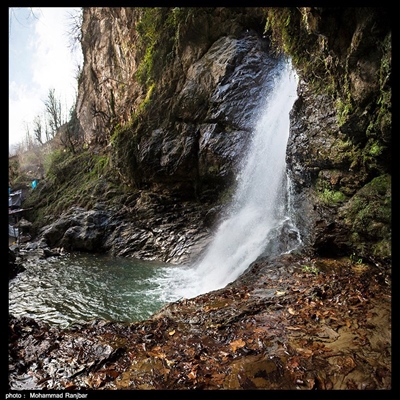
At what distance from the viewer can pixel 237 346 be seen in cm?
321

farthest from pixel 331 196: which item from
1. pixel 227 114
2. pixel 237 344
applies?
pixel 227 114

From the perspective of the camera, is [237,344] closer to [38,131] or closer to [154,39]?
[154,39]

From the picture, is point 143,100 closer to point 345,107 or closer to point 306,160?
point 306,160

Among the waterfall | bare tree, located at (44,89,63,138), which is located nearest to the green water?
the waterfall

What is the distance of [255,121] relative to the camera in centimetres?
1114

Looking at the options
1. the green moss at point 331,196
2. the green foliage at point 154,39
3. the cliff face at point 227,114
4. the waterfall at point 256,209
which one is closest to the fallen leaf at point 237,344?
the cliff face at point 227,114

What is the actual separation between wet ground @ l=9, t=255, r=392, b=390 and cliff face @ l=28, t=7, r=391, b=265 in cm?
145

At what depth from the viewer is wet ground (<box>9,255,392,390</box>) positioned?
8.63 feet

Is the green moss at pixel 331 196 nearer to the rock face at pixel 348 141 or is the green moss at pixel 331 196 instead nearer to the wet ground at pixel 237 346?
the rock face at pixel 348 141

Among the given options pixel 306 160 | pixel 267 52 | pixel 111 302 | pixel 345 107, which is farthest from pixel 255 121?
pixel 111 302

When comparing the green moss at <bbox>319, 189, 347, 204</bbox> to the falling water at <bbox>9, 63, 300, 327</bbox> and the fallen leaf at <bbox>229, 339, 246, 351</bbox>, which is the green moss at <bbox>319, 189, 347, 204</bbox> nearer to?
the falling water at <bbox>9, 63, 300, 327</bbox>

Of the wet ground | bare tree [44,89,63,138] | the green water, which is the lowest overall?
the green water
